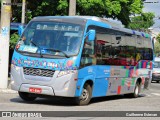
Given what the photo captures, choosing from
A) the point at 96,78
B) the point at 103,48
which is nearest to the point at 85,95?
the point at 96,78

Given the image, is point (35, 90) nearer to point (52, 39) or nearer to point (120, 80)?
point (52, 39)

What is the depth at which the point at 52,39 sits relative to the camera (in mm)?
14688

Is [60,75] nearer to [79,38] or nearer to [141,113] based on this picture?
[79,38]

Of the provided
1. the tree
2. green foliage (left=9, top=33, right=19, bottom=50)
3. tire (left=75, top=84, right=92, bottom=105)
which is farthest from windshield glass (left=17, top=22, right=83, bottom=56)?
the tree

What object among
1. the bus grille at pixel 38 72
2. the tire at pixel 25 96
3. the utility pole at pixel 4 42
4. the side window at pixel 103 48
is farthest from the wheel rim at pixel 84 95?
the utility pole at pixel 4 42

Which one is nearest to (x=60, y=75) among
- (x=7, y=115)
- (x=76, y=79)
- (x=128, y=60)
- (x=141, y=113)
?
(x=76, y=79)

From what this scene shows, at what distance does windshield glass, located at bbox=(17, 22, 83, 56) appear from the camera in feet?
47.3

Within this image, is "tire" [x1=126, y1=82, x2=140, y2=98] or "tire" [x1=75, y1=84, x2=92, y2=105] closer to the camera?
"tire" [x1=75, y1=84, x2=92, y2=105]

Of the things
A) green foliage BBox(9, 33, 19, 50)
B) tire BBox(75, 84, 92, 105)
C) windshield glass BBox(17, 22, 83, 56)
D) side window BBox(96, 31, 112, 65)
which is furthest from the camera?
green foliage BBox(9, 33, 19, 50)

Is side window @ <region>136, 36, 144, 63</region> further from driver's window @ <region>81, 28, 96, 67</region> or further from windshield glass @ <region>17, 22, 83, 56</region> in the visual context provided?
windshield glass @ <region>17, 22, 83, 56</region>

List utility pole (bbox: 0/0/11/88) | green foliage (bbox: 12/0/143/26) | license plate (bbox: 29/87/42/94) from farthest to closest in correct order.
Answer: green foliage (bbox: 12/0/143/26) → utility pole (bbox: 0/0/11/88) → license plate (bbox: 29/87/42/94)

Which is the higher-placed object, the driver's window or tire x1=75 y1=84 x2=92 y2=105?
the driver's window

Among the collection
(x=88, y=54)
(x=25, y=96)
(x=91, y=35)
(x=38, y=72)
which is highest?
(x=91, y=35)

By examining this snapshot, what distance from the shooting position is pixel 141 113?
43.2 feet
